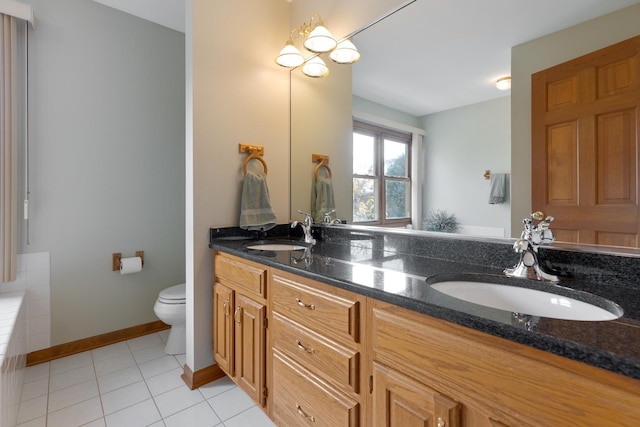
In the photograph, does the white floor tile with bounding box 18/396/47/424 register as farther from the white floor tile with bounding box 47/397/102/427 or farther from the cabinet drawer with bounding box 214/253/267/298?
the cabinet drawer with bounding box 214/253/267/298

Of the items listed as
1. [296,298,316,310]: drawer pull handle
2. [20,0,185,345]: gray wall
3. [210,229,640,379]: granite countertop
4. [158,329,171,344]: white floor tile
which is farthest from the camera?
[158,329,171,344]: white floor tile

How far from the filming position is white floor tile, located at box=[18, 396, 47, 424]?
5.09 ft

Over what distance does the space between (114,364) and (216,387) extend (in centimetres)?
80

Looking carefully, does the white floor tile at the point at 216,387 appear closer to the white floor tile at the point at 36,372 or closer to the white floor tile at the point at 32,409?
the white floor tile at the point at 32,409

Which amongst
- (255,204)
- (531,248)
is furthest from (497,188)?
(255,204)

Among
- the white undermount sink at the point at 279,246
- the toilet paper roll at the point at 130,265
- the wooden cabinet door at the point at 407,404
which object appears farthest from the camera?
the toilet paper roll at the point at 130,265

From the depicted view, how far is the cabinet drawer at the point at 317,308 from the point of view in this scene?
1.00 m

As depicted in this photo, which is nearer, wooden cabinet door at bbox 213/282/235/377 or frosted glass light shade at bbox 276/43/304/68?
→ wooden cabinet door at bbox 213/282/235/377

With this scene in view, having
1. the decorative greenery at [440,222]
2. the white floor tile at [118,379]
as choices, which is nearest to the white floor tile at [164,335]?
the white floor tile at [118,379]

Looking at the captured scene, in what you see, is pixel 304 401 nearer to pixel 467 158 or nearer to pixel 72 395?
pixel 467 158

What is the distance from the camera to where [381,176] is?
1735 mm

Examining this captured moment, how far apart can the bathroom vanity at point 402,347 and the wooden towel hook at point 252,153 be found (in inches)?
22.4

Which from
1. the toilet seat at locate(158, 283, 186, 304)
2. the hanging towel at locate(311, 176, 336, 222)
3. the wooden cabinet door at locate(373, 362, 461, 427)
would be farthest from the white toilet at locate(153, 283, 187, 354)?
the wooden cabinet door at locate(373, 362, 461, 427)

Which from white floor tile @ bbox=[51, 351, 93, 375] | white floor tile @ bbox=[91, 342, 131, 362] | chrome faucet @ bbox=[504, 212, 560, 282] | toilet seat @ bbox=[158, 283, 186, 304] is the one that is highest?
chrome faucet @ bbox=[504, 212, 560, 282]
